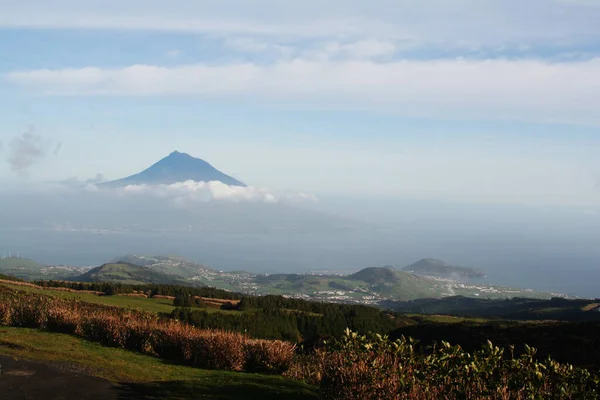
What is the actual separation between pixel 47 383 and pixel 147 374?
270 centimetres

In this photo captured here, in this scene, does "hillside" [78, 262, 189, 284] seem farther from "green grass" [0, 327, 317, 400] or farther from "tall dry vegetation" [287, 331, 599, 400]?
"tall dry vegetation" [287, 331, 599, 400]

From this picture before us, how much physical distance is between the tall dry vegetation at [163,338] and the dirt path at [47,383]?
143 inches

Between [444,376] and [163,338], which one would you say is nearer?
→ [444,376]

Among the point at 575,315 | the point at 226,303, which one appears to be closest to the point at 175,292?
the point at 226,303

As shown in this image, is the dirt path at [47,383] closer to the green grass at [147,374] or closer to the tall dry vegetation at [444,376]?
the green grass at [147,374]

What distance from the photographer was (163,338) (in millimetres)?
17422

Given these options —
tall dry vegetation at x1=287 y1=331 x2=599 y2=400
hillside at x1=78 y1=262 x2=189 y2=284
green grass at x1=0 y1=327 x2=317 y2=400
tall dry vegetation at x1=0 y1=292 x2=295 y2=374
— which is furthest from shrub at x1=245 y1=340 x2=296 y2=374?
hillside at x1=78 y1=262 x2=189 y2=284

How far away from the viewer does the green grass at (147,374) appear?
1283cm

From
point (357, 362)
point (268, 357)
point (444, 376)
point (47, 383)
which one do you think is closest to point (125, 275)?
point (268, 357)

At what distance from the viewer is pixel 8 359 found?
14094mm

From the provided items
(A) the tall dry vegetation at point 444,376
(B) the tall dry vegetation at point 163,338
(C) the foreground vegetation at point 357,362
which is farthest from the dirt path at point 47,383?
(A) the tall dry vegetation at point 444,376

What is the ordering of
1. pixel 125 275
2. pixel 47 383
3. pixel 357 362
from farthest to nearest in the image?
1. pixel 125 275
2. pixel 47 383
3. pixel 357 362

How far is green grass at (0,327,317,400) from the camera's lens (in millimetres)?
12832

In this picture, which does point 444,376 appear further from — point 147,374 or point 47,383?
point 47,383
